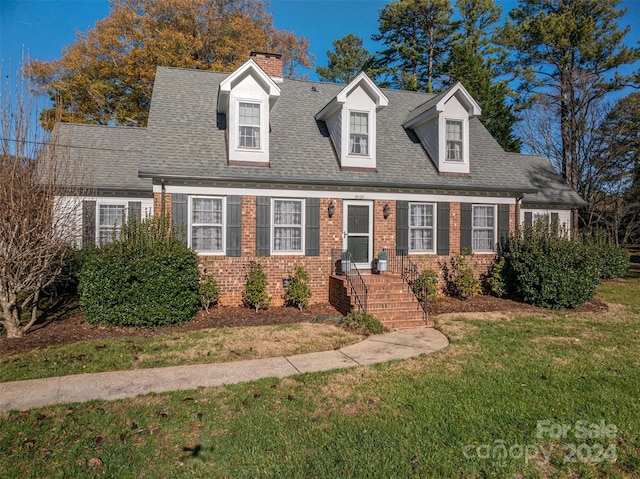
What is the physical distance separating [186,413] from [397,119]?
40.7ft

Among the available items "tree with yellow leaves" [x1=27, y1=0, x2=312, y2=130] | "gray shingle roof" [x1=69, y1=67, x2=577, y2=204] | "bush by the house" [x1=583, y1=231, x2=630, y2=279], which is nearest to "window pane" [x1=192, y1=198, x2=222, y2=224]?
"gray shingle roof" [x1=69, y1=67, x2=577, y2=204]

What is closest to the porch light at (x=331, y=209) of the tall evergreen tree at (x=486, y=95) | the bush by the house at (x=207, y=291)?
the bush by the house at (x=207, y=291)

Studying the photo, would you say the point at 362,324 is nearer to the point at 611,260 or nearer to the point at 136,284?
the point at 136,284

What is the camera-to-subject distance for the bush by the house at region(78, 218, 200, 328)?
320 inches

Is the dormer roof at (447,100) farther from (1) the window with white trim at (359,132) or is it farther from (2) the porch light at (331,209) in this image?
(2) the porch light at (331,209)

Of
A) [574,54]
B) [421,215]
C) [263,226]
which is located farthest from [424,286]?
[574,54]

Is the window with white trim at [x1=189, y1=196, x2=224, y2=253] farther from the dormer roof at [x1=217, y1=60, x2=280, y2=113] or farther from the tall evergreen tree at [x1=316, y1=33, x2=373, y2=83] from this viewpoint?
the tall evergreen tree at [x1=316, y1=33, x2=373, y2=83]

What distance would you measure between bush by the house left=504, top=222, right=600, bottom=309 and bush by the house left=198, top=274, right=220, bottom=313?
8.42 m

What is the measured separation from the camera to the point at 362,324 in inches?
325

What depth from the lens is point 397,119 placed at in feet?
46.5

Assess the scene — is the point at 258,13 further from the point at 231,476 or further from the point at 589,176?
the point at 231,476

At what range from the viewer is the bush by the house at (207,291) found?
948 centimetres

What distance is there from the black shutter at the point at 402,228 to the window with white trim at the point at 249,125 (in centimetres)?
451

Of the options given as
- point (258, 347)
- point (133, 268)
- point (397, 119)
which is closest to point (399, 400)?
point (258, 347)
